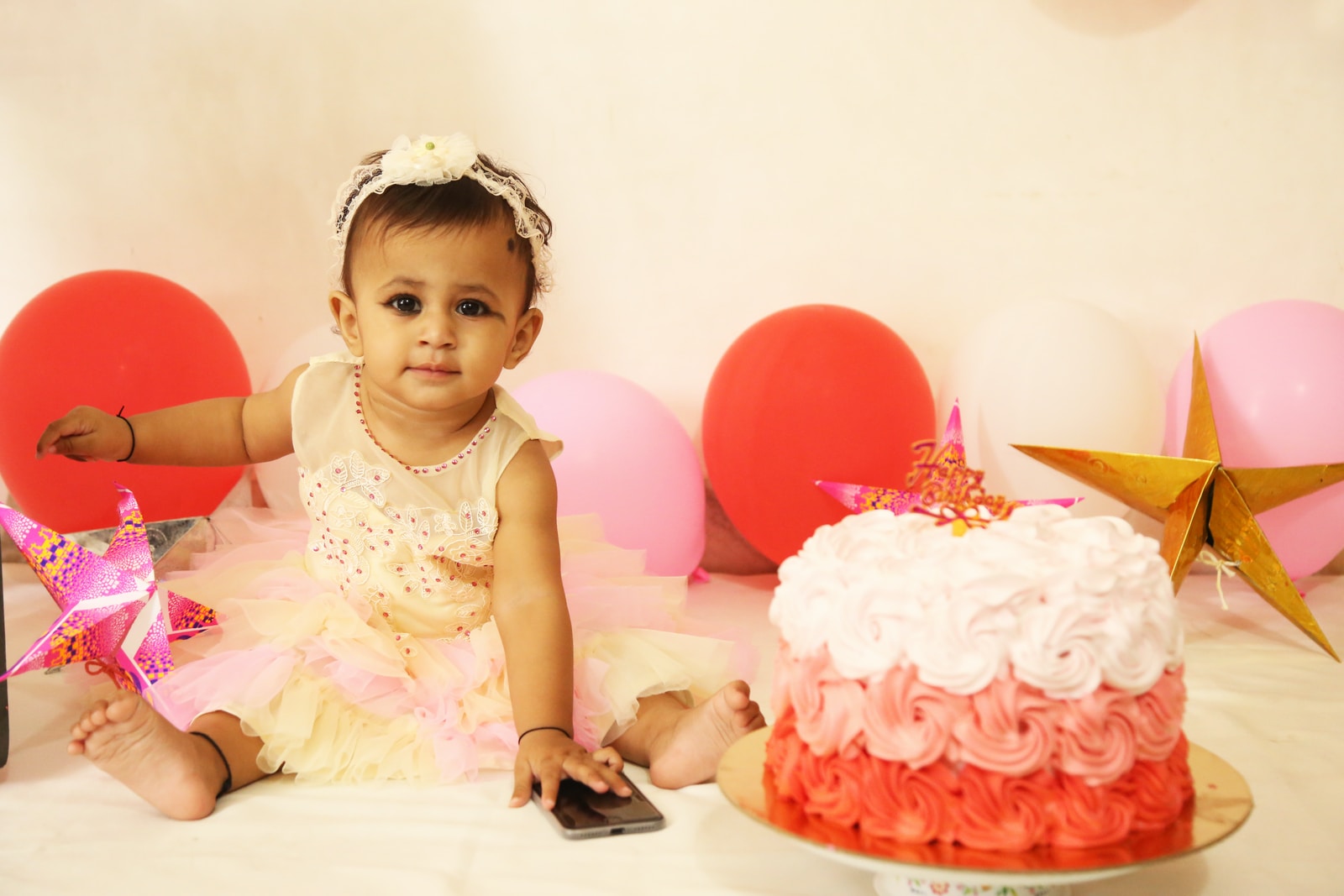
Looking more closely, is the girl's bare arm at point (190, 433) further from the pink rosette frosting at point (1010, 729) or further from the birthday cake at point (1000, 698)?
the pink rosette frosting at point (1010, 729)

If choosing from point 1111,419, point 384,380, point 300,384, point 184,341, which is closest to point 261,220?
point 184,341

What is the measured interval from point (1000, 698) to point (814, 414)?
1.25 m

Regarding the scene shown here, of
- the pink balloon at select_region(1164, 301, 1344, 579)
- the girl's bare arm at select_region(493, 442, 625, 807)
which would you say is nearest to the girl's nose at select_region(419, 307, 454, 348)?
the girl's bare arm at select_region(493, 442, 625, 807)

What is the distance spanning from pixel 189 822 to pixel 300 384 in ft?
2.03

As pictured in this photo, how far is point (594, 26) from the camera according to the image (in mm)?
2514

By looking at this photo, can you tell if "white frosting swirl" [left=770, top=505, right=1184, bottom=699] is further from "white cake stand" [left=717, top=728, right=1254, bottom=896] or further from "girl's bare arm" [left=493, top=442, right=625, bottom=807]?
"girl's bare arm" [left=493, top=442, right=625, bottom=807]

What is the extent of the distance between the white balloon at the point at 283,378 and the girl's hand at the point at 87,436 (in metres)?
0.67

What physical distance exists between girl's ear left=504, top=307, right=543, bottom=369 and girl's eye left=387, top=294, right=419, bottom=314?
15cm

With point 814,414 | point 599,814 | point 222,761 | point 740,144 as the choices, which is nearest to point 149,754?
point 222,761

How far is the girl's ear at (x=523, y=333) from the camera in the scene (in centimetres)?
155

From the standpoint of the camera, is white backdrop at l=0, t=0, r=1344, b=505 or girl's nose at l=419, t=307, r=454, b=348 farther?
white backdrop at l=0, t=0, r=1344, b=505

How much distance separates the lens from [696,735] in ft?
4.38

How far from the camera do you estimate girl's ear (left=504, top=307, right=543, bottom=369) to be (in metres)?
1.55

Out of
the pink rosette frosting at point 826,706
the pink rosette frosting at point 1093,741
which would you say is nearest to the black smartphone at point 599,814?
the pink rosette frosting at point 826,706
